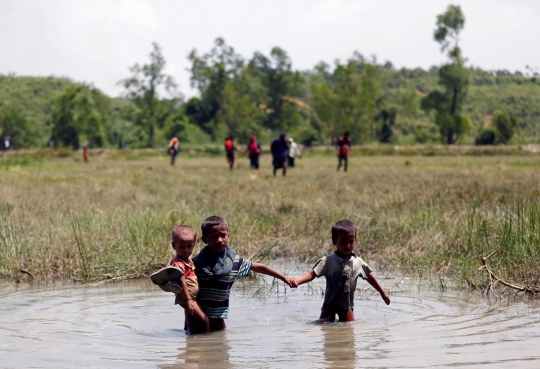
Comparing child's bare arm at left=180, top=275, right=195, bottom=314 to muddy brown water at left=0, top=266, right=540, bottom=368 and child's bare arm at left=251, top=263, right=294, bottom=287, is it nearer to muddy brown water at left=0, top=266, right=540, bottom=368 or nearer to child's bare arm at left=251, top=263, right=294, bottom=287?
muddy brown water at left=0, top=266, right=540, bottom=368

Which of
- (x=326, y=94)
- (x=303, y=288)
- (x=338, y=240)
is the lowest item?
(x=303, y=288)

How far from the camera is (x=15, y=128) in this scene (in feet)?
261

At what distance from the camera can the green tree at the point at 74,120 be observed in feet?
257

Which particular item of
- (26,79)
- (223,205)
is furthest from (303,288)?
(26,79)

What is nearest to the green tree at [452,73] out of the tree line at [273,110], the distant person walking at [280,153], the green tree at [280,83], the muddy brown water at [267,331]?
the tree line at [273,110]

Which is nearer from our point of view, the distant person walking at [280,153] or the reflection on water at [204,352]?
the reflection on water at [204,352]

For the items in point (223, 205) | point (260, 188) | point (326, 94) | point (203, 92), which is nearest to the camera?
point (223, 205)

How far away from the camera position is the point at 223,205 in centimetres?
1490

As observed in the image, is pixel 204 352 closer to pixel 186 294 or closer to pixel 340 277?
pixel 186 294

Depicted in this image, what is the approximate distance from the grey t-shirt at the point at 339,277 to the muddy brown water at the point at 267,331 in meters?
0.23

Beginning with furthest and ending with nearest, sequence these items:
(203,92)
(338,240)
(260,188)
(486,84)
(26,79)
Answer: (26,79) → (486,84) → (203,92) → (260,188) → (338,240)

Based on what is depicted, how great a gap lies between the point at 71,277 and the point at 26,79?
121816 mm

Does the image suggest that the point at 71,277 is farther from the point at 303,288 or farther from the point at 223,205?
the point at 223,205

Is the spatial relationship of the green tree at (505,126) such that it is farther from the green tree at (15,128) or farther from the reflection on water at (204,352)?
the reflection on water at (204,352)
